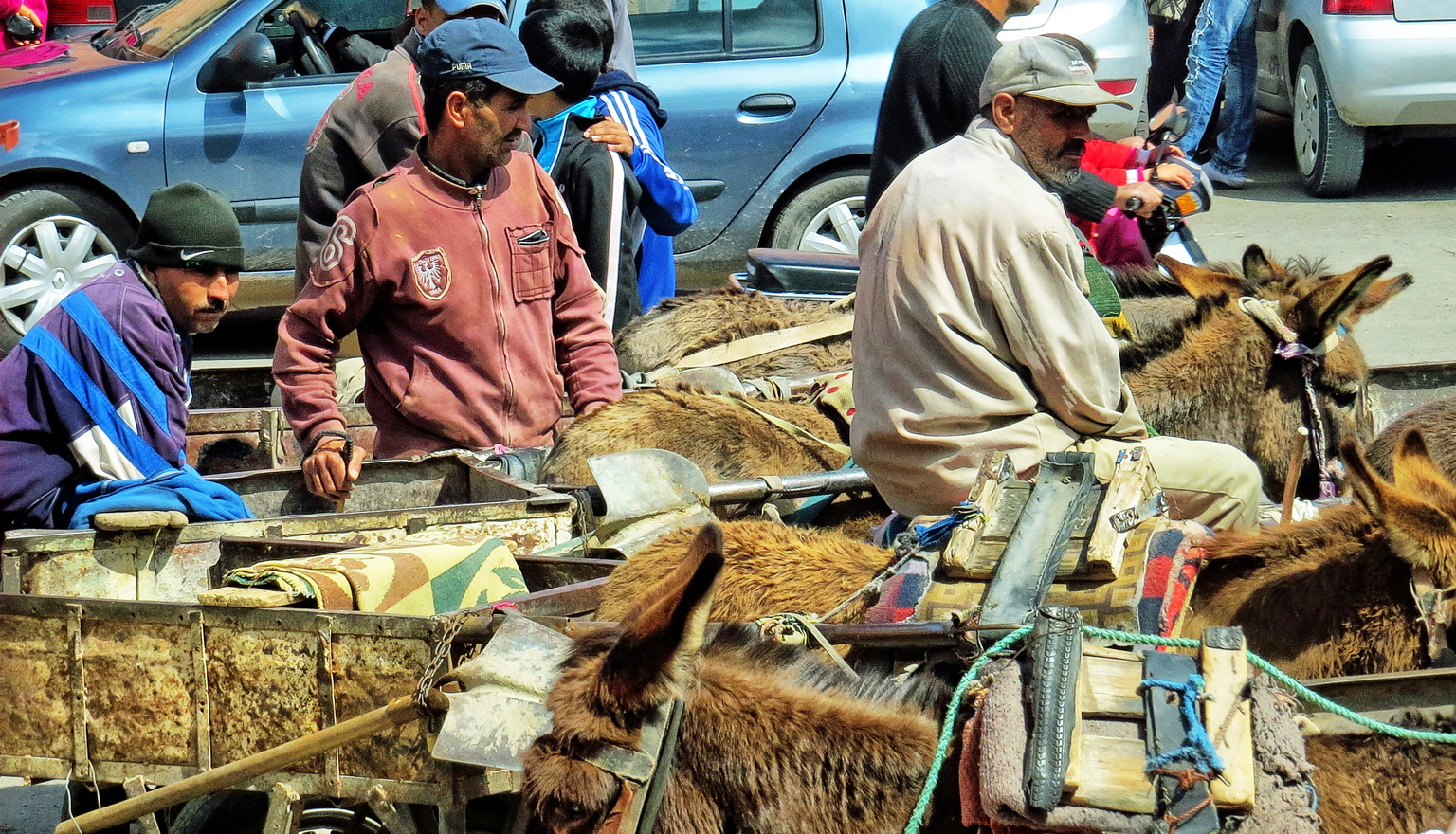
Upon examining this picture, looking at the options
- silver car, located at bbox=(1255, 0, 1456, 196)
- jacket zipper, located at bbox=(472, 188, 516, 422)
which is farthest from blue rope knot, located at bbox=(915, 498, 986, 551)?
silver car, located at bbox=(1255, 0, 1456, 196)

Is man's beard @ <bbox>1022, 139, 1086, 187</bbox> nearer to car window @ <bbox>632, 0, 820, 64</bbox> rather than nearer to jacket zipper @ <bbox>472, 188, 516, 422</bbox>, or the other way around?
jacket zipper @ <bbox>472, 188, 516, 422</bbox>

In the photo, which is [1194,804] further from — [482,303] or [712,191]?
[712,191]

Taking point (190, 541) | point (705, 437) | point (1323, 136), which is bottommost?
point (1323, 136)

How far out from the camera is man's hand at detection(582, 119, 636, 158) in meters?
6.14

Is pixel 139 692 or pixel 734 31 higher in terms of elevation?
pixel 139 692

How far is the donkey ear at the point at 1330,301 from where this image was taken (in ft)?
13.9

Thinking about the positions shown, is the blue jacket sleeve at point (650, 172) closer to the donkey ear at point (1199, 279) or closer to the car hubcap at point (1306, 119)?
the donkey ear at point (1199, 279)

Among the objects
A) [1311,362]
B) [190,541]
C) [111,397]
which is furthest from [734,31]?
[190,541]

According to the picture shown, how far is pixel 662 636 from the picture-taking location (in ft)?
7.07

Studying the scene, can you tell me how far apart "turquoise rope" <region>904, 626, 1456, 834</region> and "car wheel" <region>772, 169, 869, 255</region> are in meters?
7.12

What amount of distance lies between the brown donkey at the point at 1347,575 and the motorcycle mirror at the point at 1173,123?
4.50 metres

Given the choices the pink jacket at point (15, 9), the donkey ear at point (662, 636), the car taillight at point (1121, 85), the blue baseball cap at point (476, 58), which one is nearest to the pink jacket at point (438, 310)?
the blue baseball cap at point (476, 58)

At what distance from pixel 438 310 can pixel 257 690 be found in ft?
5.71

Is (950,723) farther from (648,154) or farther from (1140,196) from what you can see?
(648,154)
